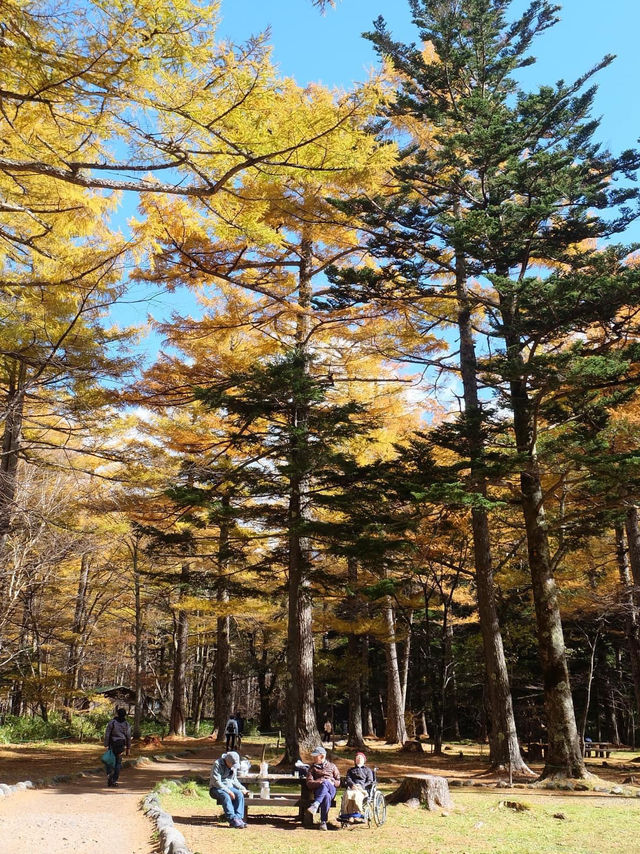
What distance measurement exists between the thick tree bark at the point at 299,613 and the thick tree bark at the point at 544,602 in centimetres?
365

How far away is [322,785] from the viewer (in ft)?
21.4

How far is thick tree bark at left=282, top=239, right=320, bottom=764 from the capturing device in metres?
10.4

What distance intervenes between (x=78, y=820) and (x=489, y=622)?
7.37 m

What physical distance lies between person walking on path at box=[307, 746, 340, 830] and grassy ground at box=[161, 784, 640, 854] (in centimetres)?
22

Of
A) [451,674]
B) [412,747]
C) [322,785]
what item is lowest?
[412,747]

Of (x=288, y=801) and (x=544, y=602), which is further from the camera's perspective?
(x=544, y=602)

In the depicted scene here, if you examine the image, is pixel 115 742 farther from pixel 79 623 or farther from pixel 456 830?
pixel 79 623

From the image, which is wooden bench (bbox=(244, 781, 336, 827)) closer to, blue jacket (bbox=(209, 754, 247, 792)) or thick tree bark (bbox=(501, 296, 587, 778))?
blue jacket (bbox=(209, 754, 247, 792))

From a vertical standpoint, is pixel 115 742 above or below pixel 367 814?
above

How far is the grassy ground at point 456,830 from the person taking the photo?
17.5 ft

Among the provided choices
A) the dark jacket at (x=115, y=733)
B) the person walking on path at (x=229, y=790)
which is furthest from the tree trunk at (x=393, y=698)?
the person walking on path at (x=229, y=790)

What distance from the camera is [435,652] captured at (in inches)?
1142

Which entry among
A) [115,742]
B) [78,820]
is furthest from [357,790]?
[115,742]

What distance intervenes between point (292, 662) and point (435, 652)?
20.2 m
